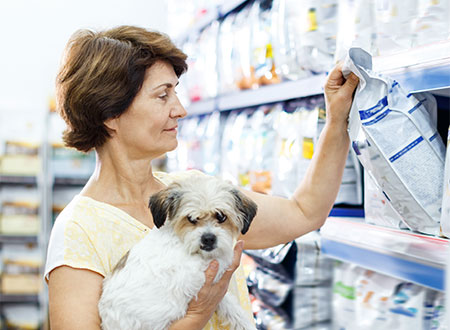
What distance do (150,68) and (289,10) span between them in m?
0.57

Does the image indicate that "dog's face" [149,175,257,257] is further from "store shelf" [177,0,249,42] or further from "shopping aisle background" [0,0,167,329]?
"shopping aisle background" [0,0,167,329]

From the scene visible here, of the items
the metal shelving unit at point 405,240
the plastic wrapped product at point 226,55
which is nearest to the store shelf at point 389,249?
the metal shelving unit at point 405,240

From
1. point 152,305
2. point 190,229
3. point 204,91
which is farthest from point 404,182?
point 204,91

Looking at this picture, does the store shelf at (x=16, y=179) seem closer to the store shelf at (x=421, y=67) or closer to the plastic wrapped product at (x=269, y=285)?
the plastic wrapped product at (x=269, y=285)

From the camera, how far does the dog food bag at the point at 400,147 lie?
1.06m

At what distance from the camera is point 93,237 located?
1264 mm

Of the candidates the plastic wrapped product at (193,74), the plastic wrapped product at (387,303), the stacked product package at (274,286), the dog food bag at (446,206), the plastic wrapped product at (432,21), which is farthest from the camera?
the plastic wrapped product at (193,74)

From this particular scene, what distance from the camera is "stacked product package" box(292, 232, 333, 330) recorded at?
171 cm

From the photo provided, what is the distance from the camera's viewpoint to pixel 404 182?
1.06 m

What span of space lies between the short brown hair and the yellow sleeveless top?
267 millimetres

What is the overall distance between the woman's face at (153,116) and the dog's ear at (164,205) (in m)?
0.31

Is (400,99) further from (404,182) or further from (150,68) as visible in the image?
(150,68)

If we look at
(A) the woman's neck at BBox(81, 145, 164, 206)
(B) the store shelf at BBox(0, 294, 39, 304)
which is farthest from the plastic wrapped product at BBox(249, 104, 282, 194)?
(B) the store shelf at BBox(0, 294, 39, 304)

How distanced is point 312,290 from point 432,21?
1.01 metres
